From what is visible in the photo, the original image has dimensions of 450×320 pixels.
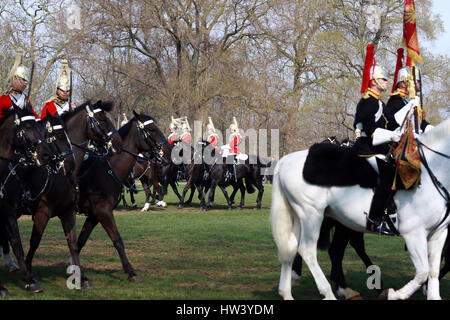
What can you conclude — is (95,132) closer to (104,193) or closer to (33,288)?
(104,193)

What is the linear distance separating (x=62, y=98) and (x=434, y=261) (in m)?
6.00

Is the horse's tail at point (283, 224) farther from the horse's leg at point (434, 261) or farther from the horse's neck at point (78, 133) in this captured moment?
the horse's neck at point (78, 133)

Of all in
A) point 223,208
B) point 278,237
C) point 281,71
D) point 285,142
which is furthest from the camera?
point 285,142

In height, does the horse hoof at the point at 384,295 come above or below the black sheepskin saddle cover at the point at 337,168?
below

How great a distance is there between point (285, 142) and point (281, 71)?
16.0 feet

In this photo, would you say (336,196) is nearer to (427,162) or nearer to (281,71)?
(427,162)

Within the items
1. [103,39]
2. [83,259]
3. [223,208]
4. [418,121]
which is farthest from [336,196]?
[103,39]

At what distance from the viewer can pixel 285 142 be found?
39906 millimetres

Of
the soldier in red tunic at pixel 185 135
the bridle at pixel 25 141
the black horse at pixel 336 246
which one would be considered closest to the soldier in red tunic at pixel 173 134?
the soldier in red tunic at pixel 185 135

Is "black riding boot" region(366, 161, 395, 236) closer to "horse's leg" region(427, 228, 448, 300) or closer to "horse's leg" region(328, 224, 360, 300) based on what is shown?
"horse's leg" region(427, 228, 448, 300)

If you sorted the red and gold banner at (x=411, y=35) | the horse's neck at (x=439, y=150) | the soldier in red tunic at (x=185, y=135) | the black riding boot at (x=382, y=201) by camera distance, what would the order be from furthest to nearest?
the soldier in red tunic at (x=185, y=135)
the red and gold banner at (x=411, y=35)
the black riding boot at (x=382, y=201)
the horse's neck at (x=439, y=150)

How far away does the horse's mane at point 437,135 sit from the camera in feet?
23.8

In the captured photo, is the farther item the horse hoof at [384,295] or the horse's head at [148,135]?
the horse's head at [148,135]

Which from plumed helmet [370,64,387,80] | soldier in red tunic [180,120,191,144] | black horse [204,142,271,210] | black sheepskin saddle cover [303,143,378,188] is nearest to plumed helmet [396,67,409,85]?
plumed helmet [370,64,387,80]
